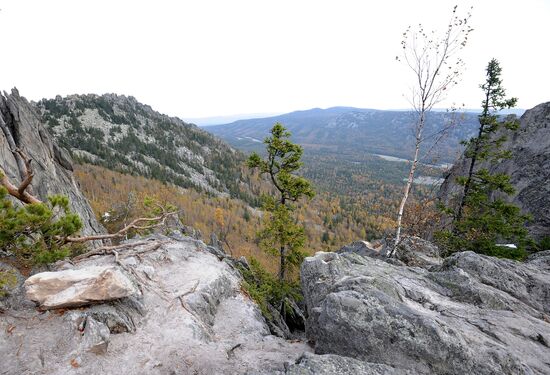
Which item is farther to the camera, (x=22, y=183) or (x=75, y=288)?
(x=22, y=183)

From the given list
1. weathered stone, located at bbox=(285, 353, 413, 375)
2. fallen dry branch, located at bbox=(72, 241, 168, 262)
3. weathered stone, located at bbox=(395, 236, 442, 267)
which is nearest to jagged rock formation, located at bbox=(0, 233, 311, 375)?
fallen dry branch, located at bbox=(72, 241, 168, 262)

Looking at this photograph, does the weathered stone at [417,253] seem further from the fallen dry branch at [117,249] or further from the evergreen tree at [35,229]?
the evergreen tree at [35,229]

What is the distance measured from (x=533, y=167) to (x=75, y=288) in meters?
35.2

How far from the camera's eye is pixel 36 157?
2319 cm

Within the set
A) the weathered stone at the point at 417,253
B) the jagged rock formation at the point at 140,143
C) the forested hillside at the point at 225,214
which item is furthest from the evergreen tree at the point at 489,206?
the jagged rock formation at the point at 140,143

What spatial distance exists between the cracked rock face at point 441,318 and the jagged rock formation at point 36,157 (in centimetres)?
1832

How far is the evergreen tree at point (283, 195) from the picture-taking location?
19.9 m

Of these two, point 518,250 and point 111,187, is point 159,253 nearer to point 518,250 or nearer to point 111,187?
point 518,250

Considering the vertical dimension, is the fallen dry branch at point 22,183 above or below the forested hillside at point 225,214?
above

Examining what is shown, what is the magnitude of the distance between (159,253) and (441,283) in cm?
1234

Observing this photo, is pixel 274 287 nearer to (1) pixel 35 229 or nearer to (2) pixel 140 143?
(1) pixel 35 229

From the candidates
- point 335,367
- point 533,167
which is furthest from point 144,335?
point 533,167

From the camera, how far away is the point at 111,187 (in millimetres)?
91750

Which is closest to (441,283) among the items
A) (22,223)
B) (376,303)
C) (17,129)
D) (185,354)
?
(376,303)
